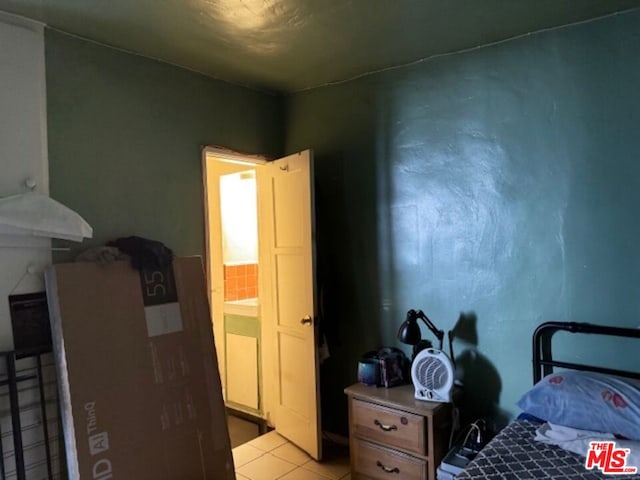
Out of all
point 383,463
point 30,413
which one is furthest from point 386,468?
point 30,413

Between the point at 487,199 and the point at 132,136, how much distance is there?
201 cm

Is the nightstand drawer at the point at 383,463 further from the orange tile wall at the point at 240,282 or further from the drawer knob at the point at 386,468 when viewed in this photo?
the orange tile wall at the point at 240,282

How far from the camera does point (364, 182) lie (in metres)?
3.12

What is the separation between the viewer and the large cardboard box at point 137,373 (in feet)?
7.01

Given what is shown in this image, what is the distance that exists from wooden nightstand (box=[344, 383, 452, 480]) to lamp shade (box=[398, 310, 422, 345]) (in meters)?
0.29

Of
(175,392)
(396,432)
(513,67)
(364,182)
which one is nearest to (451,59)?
(513,67)

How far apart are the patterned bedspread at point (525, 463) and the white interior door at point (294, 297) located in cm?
133

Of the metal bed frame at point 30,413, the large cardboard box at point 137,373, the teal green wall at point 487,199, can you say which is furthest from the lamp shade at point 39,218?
the teal green wall at point 487,199

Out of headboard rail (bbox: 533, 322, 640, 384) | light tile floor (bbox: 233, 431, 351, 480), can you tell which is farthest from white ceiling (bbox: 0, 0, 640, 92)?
light tile floor (bbox: 233, 431, 351, 480)

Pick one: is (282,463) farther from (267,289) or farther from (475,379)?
(475,379)

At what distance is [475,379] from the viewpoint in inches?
105

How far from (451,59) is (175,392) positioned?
240cm

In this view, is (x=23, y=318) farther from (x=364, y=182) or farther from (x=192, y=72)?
(x=364, y=182)

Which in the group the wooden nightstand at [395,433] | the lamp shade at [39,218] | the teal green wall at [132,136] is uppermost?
the teal green wall at [132,136]
